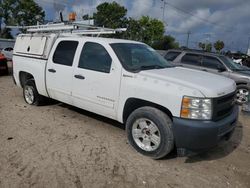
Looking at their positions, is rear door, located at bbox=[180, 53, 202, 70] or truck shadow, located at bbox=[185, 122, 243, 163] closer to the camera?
truck shadow, located at bbox=[185, 122, 243, 163]

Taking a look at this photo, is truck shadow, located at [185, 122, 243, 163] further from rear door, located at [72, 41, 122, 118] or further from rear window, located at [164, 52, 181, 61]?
rear window, located at [164, 52, 181, 61]

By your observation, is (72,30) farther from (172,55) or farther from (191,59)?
(191,59)

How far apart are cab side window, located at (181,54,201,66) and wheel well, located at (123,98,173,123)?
18.1ft

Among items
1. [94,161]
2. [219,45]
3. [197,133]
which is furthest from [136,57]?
[219,45]

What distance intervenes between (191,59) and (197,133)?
624 cm

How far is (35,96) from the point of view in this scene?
6070 mm

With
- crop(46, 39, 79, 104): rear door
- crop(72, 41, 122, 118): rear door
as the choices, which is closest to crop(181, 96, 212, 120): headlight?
crop(72, 41, 122, 118): rear door

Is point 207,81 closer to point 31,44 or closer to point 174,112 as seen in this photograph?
point 174,112

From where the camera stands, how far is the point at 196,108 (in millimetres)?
3234

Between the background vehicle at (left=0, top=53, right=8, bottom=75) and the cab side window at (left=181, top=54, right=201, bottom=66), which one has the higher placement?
the cab side window at (left=181, top=54, right=201, bottom=66)

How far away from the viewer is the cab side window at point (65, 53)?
4.89 meters

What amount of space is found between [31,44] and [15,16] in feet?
140

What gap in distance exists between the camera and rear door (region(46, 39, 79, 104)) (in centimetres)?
488

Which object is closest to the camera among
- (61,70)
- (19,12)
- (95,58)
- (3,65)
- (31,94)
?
(95,58)
